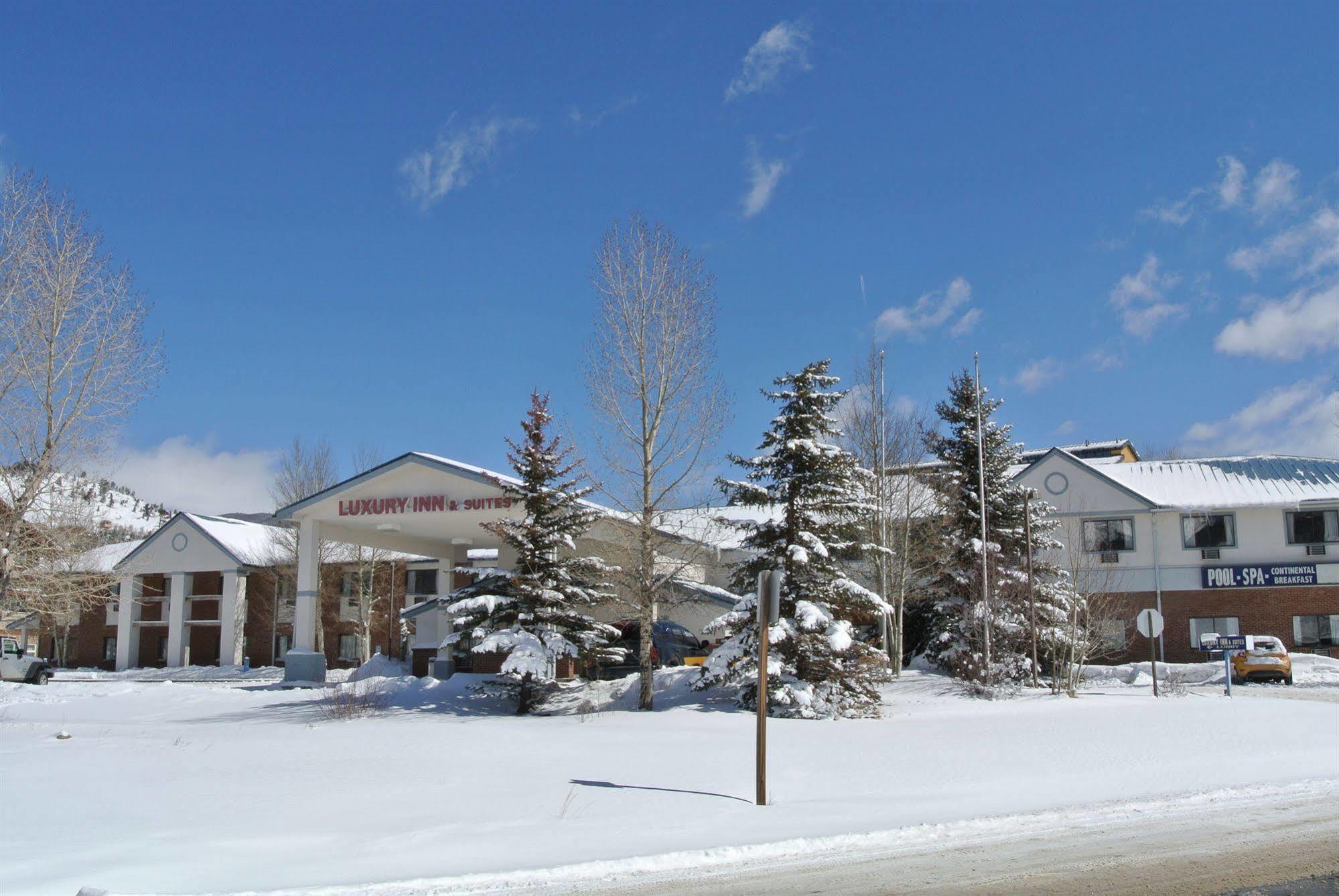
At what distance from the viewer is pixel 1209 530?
38.2 m

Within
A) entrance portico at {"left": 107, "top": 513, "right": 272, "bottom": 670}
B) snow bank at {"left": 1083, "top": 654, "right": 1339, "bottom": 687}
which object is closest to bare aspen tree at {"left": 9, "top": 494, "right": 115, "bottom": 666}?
entrance portico at {"left": 107, "top": 513, "right": 272, "bottom": 670}

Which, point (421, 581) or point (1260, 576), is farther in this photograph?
point (421, 581)

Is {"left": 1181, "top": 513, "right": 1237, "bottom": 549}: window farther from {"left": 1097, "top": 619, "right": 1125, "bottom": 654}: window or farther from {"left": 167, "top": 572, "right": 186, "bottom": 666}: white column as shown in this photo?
{"left": 167, "top": 572, "right": 186, "bottom": 666}: white column

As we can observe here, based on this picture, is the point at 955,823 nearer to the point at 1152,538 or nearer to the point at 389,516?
the point at 389,516

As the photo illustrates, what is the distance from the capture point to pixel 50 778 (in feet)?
43.7

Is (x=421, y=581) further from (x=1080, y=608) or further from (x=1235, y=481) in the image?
(x=1235, y=481)

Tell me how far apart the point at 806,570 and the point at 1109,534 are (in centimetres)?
2197

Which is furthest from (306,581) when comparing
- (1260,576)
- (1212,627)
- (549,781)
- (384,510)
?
(1260,576)

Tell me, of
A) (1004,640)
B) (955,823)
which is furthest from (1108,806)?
(1004,640)

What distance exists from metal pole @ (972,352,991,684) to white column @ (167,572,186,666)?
42.2 meters

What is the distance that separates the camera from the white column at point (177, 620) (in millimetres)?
52469

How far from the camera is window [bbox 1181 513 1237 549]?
38.0 metres

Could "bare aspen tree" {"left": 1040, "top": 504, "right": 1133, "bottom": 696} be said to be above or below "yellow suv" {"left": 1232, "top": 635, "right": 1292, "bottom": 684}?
above

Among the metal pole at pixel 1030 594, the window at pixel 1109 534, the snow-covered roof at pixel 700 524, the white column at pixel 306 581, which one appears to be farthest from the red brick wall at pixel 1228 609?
the white column at pixel 306 581
